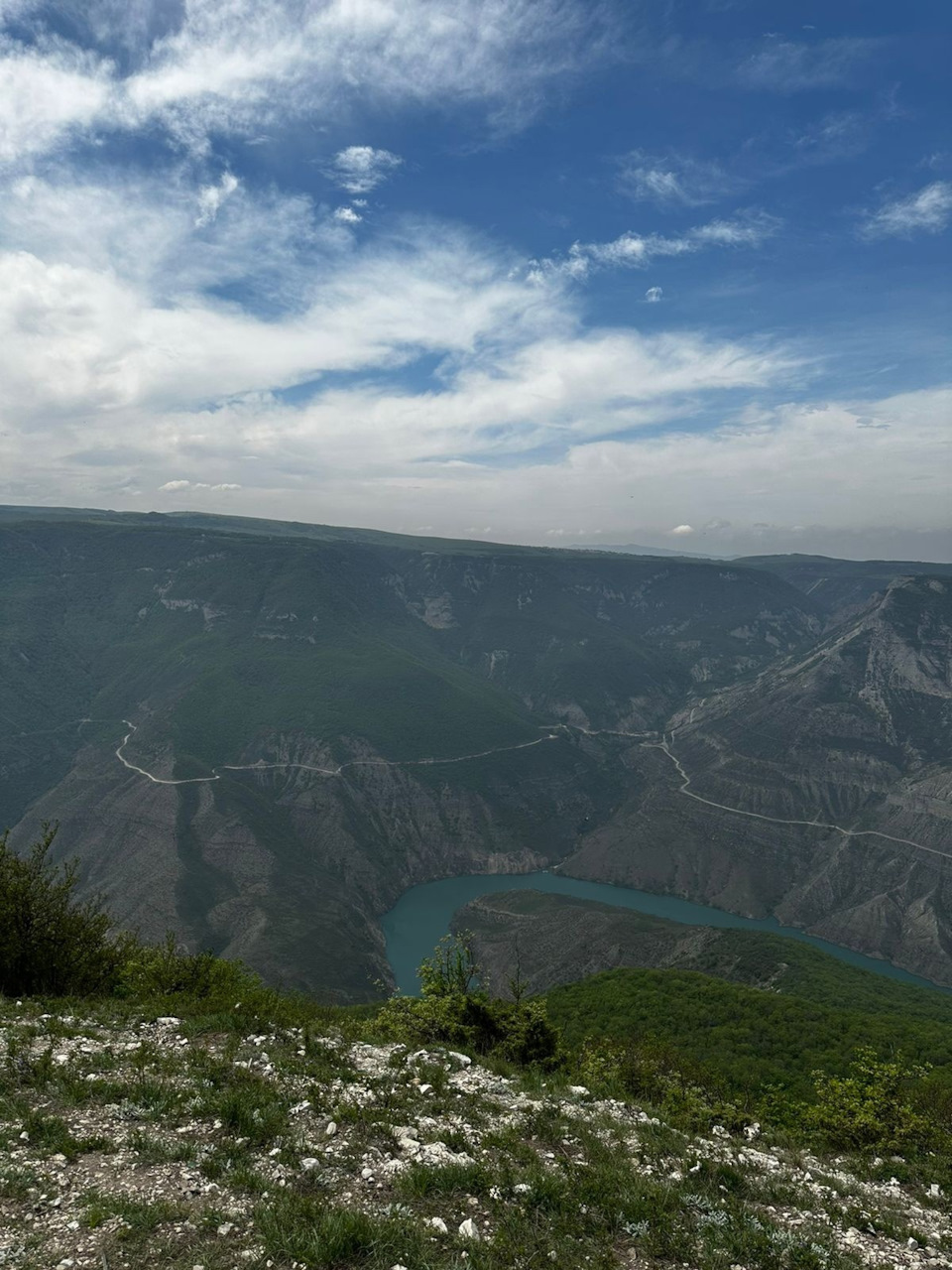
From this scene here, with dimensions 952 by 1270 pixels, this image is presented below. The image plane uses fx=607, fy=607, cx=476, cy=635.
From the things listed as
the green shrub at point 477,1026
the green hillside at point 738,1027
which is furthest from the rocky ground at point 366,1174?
the green hillside at point 738,1027

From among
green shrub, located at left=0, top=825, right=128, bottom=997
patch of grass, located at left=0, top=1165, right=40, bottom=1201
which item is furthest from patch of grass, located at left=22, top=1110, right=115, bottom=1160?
green shrub, located at left=0, top=825, right=128, bottom=997

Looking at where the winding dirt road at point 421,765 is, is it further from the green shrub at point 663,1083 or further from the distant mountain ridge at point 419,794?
the green shrub at point 663,1083

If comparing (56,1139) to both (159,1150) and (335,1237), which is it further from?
(335,1237)

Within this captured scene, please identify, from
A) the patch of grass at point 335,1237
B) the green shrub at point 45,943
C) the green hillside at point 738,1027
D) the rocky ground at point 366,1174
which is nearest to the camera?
the patch of grass at point 335,1237

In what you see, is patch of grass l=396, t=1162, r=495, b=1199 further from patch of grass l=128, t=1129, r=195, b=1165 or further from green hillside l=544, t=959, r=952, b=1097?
green hillside l=544, t=959, r=952, b=1097

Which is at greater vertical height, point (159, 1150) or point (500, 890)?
point (159, 1150)

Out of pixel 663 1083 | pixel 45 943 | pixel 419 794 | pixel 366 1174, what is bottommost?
pixel 419 794

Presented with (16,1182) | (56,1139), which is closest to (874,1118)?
(56,1139)
